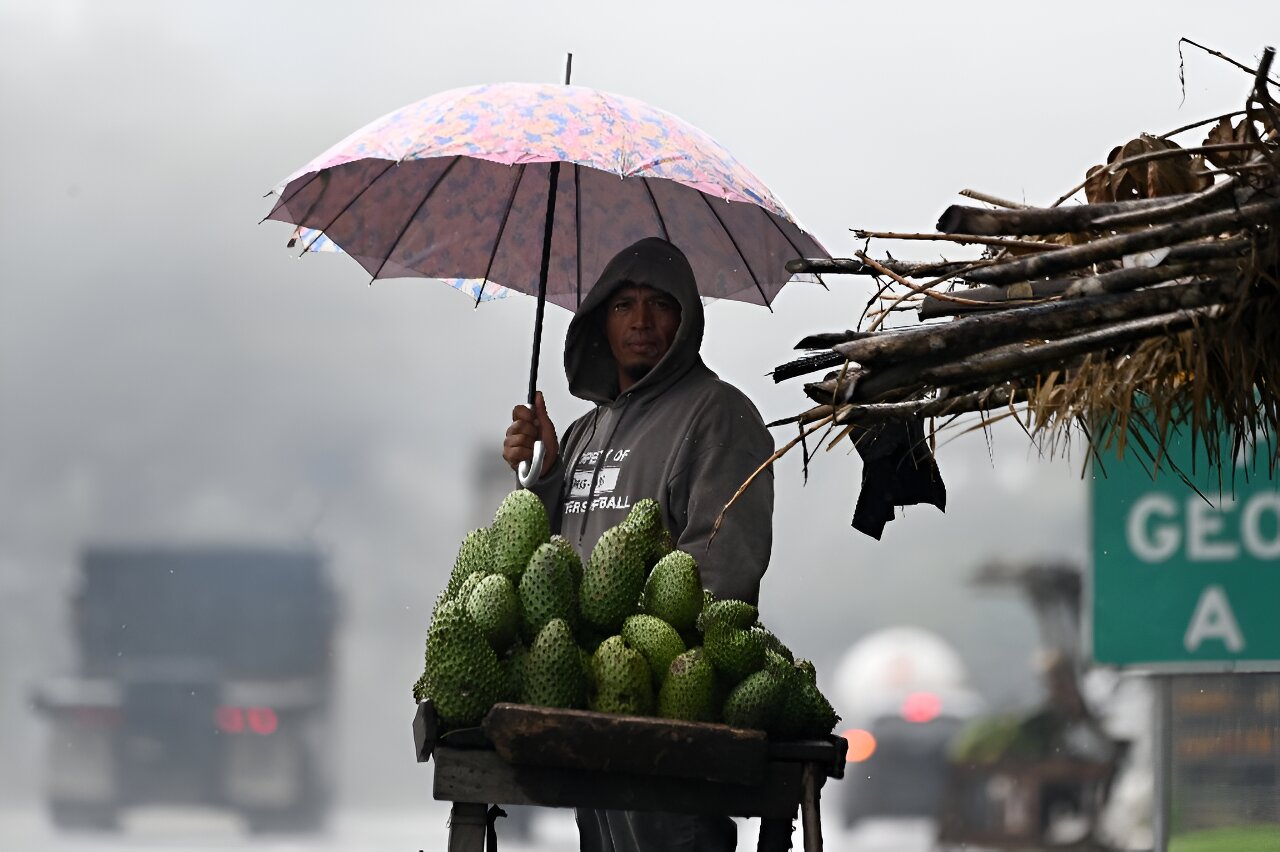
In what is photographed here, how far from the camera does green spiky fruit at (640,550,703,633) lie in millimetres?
2691

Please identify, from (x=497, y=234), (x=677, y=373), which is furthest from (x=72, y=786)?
(x=677, y=373)

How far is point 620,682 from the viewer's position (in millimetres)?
2518

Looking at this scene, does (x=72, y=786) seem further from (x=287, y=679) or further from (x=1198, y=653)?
(x=1198, y=653)

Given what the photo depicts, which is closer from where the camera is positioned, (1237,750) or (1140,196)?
(1140,196)

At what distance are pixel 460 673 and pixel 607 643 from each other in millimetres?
238

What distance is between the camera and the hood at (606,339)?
11.7ft

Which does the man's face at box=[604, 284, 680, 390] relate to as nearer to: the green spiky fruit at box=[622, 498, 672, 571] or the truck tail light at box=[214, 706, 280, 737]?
the green spiky fruit at box=[622, 498, 672, 571]

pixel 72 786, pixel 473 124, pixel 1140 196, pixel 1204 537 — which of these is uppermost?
pixel 473 124

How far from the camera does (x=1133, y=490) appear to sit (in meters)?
5.18

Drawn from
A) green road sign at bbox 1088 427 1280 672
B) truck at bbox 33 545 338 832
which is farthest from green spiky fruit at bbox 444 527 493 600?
truck at bbox 33 545 338 832

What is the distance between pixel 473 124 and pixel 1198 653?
2.86 meters

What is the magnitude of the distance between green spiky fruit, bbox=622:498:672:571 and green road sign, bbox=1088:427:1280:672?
7.90 feet

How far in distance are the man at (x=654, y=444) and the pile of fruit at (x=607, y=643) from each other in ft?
1.52

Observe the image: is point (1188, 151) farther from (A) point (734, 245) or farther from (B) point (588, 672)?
(A) point (734, 245)
